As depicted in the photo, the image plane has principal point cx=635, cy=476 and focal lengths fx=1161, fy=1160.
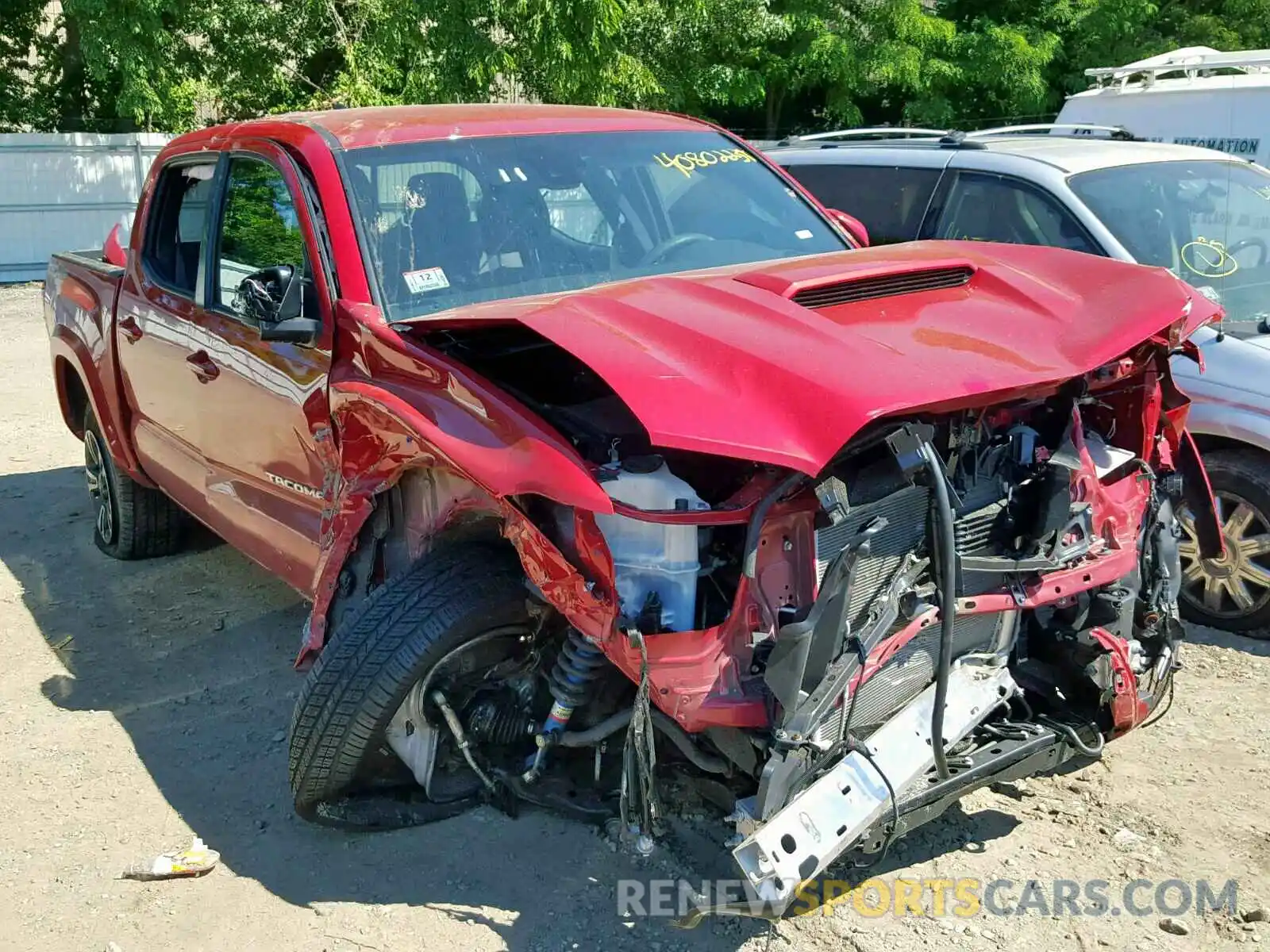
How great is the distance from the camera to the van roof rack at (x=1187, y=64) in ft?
24.6

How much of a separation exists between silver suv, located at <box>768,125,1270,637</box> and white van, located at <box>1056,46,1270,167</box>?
1633mm

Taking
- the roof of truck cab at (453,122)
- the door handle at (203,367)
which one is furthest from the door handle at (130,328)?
the roof of truck cab at (453,122)

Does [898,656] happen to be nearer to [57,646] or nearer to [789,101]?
[57,646]

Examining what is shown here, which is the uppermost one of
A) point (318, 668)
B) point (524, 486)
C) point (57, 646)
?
point (524, 486)

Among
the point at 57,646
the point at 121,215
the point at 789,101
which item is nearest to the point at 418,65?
the point at 121,215

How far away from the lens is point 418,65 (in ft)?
46.2

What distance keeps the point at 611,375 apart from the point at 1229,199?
4.17 m

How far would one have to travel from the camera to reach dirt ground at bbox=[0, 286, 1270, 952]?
9.91 feet

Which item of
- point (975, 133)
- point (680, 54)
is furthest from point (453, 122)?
point (680, 54)

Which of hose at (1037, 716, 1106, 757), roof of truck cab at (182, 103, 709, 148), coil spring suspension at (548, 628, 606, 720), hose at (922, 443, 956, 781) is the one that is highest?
roof of truck cab at (182, 103, 709, 148)

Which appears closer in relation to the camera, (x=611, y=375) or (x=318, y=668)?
(x=611, y=375)

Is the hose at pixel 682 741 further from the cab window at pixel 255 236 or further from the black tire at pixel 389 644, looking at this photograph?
the cab window at pixel 255 236

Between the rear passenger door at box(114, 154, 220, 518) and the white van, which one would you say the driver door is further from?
the white van

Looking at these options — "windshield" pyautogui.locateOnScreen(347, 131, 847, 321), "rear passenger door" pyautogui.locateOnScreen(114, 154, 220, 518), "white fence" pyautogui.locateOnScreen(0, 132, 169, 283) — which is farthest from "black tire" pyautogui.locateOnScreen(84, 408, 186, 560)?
"white fence" pyautogui.locateOnScreen(0, 132, 169, 283)
